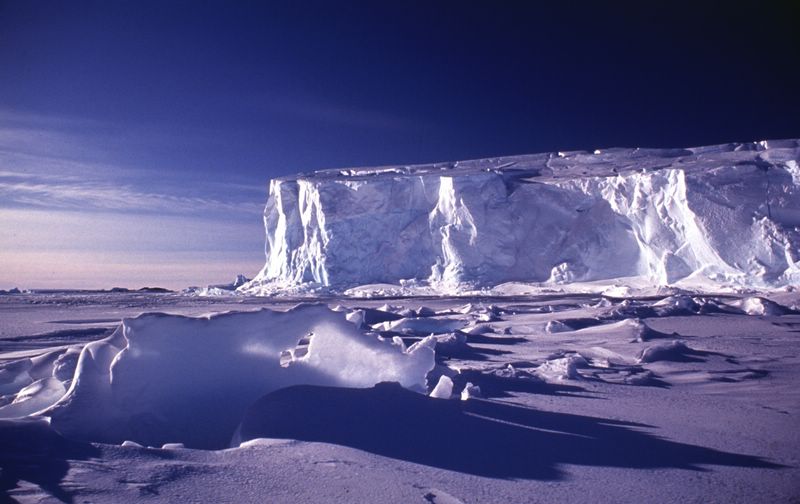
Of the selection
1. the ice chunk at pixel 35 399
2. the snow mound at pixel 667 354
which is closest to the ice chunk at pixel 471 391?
the snow mound at pixel 667 354

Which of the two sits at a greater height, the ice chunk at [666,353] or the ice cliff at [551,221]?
the ice cliff at [551,221]

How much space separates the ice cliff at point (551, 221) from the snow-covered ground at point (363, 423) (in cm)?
1527

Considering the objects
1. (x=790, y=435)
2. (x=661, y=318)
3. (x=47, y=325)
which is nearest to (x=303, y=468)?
(x=790, y=435)

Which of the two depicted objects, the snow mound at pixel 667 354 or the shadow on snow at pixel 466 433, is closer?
the shadow on snow at pixel 466 433

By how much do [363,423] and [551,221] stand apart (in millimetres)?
21834

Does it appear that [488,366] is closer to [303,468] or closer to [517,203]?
[303,468]

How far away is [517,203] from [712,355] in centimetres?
1833

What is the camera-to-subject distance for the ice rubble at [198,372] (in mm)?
3928

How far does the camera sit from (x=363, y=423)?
386 centimetres

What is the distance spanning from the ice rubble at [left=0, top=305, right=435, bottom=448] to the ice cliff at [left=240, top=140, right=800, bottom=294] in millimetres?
18174

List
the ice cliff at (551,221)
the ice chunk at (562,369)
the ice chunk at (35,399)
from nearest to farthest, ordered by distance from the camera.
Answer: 1. the ice chunk at (35,399)
2. the ice chunk at (562,369)
3. the ice cliff at (551,221)

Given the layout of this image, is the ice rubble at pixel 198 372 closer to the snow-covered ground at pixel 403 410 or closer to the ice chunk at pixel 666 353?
the snow-covered ground at pixel 403 410

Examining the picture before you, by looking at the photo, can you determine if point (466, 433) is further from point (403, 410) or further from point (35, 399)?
point (35, 399)

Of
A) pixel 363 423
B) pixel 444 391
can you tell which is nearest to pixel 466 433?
pixel 363 423
